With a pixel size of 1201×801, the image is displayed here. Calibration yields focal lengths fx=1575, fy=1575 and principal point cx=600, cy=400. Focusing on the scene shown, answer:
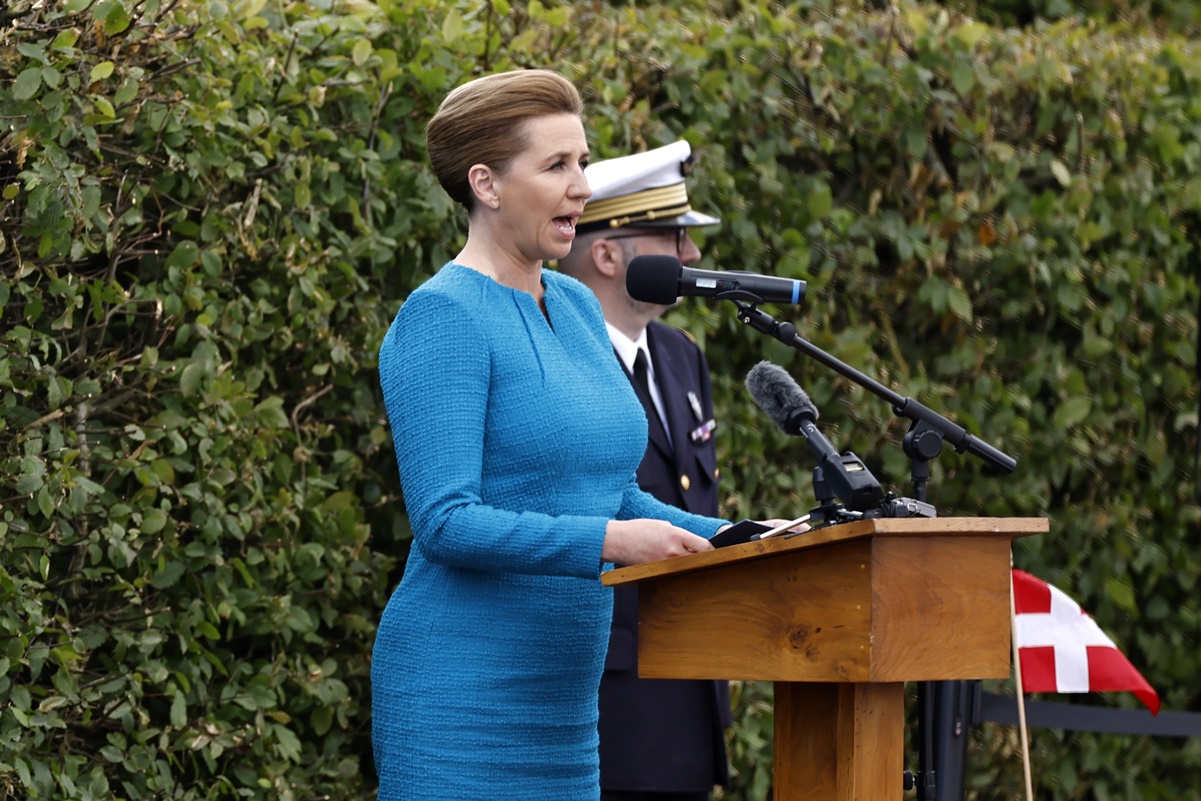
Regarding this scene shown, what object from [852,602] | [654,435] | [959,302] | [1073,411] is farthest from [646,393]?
[1073,411]

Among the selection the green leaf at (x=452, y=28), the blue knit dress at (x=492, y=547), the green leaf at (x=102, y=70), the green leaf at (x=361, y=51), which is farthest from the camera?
the green leaf at (x=452, y=28)

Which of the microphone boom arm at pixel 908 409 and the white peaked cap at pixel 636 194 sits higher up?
the white peaked cap at pixel 636 194

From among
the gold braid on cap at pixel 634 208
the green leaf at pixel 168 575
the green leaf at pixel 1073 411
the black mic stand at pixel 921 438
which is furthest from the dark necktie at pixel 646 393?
the green leaf at pixel 1073 411

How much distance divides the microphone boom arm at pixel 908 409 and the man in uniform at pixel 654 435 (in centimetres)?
97

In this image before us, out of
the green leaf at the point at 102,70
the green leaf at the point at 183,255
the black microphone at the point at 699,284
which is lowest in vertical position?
the black microphone at the point at 699,284

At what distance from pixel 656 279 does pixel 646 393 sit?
1.00 m

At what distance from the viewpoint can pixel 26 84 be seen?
297 cm

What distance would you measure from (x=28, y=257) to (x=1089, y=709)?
11.2 ft

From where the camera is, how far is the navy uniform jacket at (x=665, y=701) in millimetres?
3531

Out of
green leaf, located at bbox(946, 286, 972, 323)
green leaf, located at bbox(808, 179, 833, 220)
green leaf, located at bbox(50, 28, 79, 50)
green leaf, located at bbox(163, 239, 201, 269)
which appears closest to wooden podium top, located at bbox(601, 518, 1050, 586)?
green leaf, located at bbox(163, 239, 201, 269)

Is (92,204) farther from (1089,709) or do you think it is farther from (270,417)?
(1089,709)

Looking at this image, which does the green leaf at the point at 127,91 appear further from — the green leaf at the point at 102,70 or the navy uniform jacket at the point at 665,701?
the navy uniform jacket at the point at 665,701

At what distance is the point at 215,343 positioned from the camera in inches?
138

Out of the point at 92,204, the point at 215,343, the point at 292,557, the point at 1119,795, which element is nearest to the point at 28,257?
the point at 92,204
